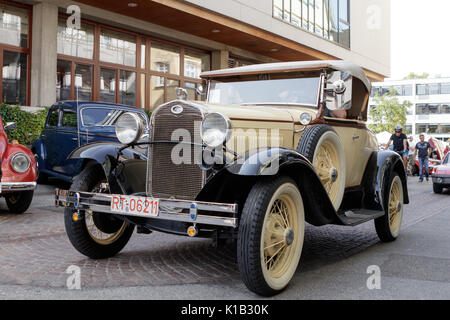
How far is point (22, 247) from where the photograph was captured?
16.4ft

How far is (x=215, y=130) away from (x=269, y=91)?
1.70 metres

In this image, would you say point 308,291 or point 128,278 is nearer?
point 308,291

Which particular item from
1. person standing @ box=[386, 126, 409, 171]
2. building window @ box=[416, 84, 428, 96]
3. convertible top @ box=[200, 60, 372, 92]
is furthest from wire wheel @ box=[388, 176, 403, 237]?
building window @ box=[416, 84, 428, 96]

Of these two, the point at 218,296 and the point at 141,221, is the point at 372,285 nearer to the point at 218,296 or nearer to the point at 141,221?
the point at 218,296

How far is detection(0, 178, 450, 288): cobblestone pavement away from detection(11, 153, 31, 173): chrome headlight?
0.73 meters

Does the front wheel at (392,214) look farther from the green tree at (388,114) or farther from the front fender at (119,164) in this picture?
the green tree at (388,114)

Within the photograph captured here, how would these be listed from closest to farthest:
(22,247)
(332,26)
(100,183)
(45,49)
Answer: (100,183) < (22,247) < (45,49) < (332,26)

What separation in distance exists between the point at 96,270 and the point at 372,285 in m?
2.36

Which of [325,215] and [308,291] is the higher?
[325,215]

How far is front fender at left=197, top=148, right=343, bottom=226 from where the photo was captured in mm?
3406

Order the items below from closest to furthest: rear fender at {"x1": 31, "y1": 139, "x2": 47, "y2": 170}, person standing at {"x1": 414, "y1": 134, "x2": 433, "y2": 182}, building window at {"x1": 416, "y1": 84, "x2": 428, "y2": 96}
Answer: rear fender at {"x1": 31, "y1": 139, "x2": 47, "y2": 170}, person standing at {"x1": 414, "y1": 134, "x2": 433, "y2": 182}, building window at {"x1": 416, "y1": 84, "x2": 428, "y2": 96}

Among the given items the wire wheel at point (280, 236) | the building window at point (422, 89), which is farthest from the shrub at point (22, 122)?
the building window at point (422, 89)

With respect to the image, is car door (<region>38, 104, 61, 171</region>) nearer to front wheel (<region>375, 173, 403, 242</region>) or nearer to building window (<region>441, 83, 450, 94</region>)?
front wheel (<region>375, 173, 403, 242</region>)

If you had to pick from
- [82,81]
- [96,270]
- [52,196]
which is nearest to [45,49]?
[82,81]
